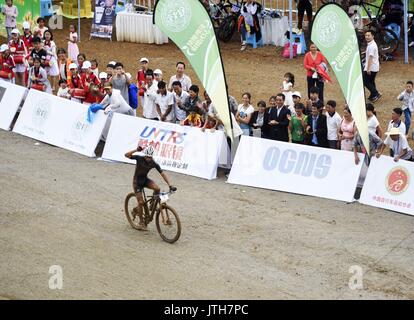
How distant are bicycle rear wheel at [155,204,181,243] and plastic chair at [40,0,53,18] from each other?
A: 63.7 feet

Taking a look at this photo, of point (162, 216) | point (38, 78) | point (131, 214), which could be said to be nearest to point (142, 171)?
point (162, 216)

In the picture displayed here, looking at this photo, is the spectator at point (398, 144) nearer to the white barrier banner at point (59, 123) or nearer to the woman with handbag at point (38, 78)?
the white barrier banner at point (59, 123)

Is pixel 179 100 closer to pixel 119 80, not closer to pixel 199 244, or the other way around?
pixel 119 80

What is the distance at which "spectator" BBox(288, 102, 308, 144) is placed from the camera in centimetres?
1798

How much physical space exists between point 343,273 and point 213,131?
18.1 ft

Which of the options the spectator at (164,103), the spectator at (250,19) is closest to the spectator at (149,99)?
the spectator at (164,103)

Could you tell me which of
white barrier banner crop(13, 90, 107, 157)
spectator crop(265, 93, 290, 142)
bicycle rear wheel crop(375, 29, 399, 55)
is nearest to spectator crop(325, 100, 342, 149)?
spectator crop(265, 93, 290, 142)

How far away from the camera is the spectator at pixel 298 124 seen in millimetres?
17984

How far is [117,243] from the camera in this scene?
1512cm

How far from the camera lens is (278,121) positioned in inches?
715

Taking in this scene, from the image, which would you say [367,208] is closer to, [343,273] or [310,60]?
[343,273]

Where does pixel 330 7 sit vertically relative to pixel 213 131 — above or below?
above

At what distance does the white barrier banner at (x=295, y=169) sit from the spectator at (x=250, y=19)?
33.8 feet
